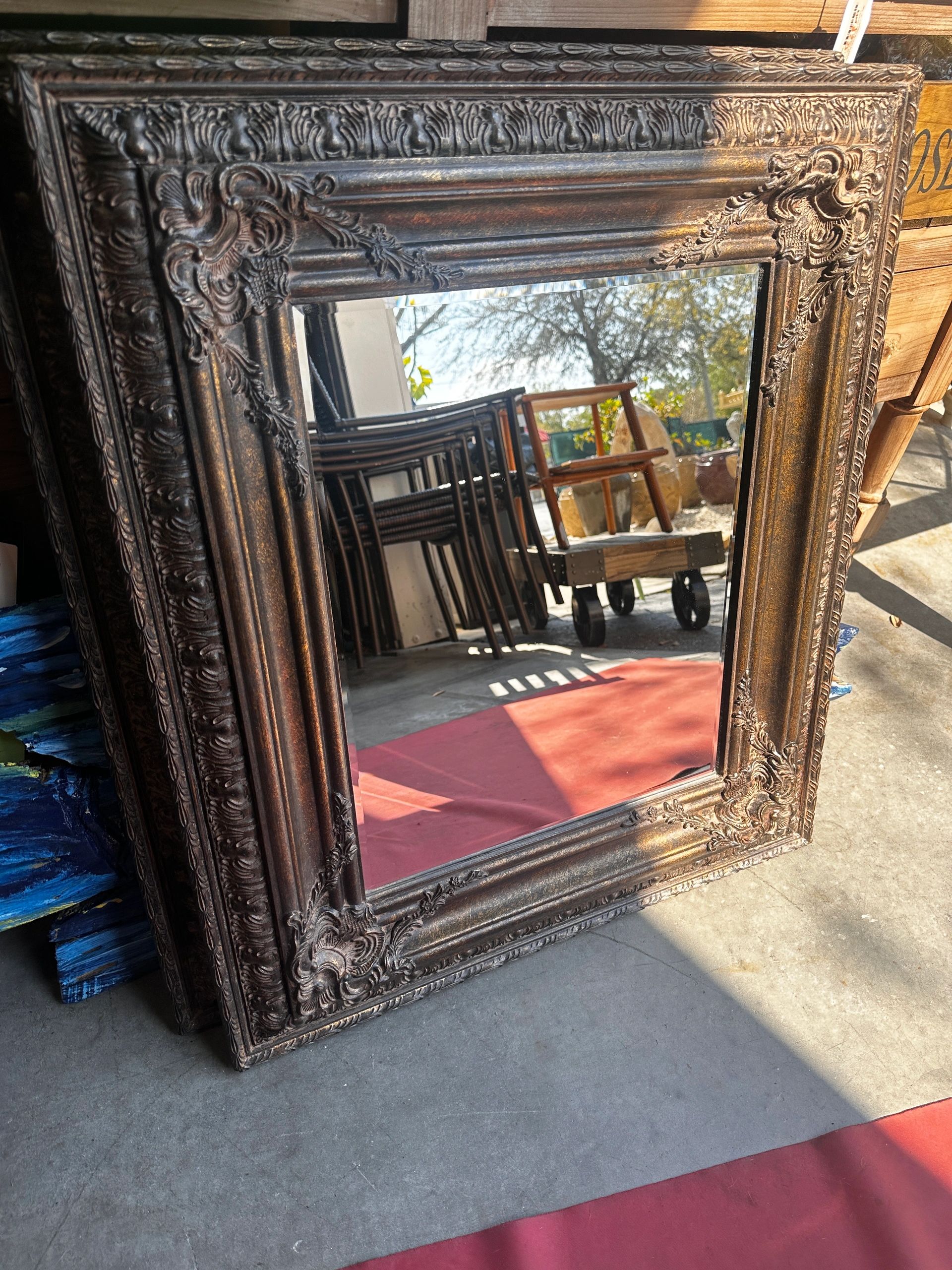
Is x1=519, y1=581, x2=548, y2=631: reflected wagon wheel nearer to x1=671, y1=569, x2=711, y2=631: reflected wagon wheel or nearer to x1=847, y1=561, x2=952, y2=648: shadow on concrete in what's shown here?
x1=671, y1=569, x2=711, y2=631: reflected wagon wheel

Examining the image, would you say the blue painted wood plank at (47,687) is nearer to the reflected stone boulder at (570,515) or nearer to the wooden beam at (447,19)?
the reflected stone boulder at (570,515)

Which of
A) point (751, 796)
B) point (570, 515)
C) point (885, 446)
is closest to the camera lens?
point (570, 515)

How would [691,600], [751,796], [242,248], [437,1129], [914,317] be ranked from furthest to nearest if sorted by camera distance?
[914,317] → [751,796] → [691,600] → [437,1129] → [242,248]

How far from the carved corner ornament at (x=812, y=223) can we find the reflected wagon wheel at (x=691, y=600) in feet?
1.17

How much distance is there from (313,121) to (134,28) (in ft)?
0.97

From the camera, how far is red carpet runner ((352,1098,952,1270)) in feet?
3.60

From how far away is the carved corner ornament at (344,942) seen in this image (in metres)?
1.36

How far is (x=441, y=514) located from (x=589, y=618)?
355 mm

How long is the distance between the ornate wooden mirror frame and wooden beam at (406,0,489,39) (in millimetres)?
126

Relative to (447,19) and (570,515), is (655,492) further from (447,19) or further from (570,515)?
(447,19)

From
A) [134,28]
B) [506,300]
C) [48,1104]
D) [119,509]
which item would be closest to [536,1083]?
[48,1104]

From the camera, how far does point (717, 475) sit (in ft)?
5.08

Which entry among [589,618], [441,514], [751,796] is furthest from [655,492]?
[751,796]

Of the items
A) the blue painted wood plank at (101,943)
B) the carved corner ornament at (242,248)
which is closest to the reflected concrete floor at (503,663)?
the carved corner ornament at (242,248)
